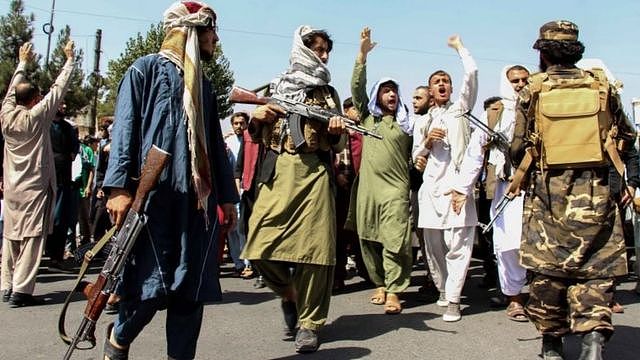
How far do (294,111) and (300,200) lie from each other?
62 cm

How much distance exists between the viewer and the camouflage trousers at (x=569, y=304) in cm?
330

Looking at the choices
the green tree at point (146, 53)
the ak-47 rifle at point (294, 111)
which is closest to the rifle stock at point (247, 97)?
the ak-47 rifle at point (294, 111)

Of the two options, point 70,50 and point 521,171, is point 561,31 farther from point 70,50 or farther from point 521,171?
point 70,50

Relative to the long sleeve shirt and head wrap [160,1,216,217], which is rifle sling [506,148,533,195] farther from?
the long sleeve shirt

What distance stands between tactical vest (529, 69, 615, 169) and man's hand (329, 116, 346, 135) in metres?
1.28

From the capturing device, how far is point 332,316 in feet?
17.1

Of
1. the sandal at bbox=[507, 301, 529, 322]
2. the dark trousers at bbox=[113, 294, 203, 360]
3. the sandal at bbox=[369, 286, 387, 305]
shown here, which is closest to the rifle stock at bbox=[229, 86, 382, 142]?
the dark trousers at bbox=[113, 294, 203, 360]

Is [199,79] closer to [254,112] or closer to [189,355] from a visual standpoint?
[254,112]

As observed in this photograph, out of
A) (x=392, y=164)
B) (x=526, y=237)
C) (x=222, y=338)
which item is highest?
(x=392, y=164)

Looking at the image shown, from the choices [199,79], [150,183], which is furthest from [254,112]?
[150,183]

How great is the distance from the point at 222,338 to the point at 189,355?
4.14ft

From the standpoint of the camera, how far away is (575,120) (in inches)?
137

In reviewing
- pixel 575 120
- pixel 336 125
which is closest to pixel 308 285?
pixel 336 125

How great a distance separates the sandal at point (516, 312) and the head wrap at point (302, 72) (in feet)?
7.88
